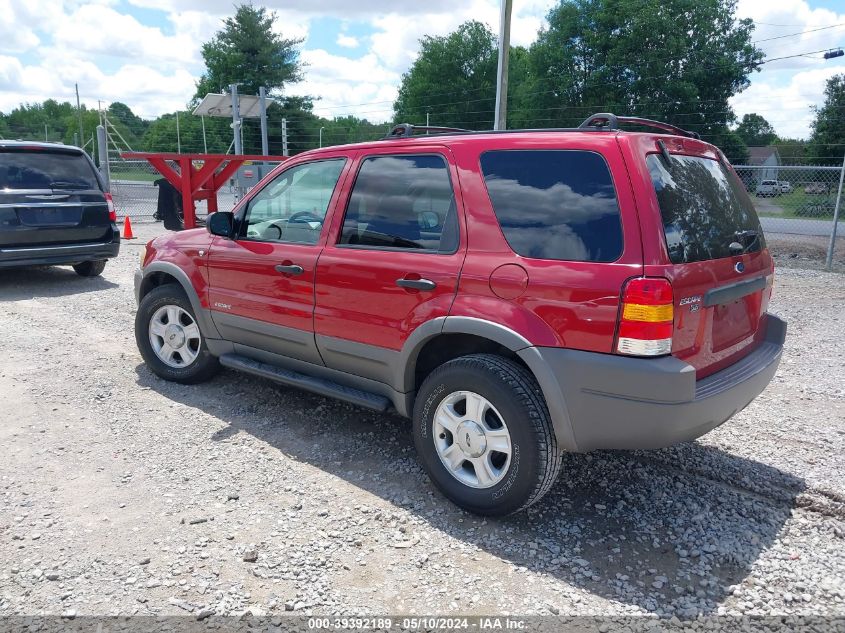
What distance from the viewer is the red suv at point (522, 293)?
9.31 feet

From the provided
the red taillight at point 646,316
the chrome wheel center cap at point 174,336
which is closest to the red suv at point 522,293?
the red taillight at point 646,316

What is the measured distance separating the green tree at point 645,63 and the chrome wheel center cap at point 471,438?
123ft

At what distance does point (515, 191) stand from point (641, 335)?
0.96 metres

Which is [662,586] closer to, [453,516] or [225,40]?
[453,516]

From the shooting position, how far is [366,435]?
433 centimetres

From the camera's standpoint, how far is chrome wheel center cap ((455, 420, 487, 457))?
3246mm

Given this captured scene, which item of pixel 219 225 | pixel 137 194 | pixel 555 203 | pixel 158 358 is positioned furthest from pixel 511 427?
pixel 137 194

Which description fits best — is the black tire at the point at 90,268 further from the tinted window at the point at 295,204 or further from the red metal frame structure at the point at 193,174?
the tinted window at the point at 295,204

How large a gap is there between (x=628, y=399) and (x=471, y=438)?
32.9 inches

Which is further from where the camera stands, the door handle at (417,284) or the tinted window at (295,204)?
the tinted window at (295,204)

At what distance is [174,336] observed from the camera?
16.9 feet

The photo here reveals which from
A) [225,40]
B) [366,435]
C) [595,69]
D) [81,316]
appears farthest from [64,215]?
[225,40]

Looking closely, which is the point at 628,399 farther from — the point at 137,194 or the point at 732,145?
the point at 732,145

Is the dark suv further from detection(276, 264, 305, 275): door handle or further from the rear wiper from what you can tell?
the rear wiper
